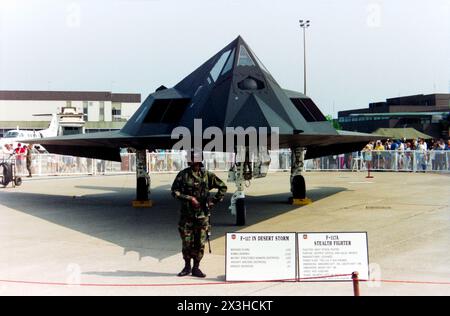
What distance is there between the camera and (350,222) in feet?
39.1

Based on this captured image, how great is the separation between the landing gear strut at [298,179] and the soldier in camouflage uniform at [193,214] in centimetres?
836

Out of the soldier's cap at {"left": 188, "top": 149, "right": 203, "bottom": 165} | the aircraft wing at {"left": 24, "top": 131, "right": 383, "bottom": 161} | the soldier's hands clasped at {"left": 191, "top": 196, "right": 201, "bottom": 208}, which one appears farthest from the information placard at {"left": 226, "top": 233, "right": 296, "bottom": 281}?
the aircraft wing at {"left": 24, "top": 131, "right": 383, "bottom": 161}

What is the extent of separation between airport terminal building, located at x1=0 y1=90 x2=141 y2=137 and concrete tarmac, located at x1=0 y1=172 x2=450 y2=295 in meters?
56.3

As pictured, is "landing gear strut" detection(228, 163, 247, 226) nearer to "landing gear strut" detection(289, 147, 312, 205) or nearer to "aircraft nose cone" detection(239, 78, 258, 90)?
"aircraft nose cone" detection(239, 78, 258, 90)

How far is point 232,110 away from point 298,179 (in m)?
6.02

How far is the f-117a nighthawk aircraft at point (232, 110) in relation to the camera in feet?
34.0

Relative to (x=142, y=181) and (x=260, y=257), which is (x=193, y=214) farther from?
(x=142, y=181)

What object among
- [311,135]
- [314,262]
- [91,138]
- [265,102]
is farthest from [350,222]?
[91,138]

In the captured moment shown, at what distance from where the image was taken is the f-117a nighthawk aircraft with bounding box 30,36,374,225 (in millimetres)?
10359

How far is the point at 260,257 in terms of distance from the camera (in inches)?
274

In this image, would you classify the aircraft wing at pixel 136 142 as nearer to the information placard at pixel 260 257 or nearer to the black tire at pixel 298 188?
the black tire at pixel 298 188

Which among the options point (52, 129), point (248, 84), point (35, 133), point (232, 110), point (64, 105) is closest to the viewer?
point (232, 110)

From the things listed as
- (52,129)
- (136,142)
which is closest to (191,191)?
(136,142)
